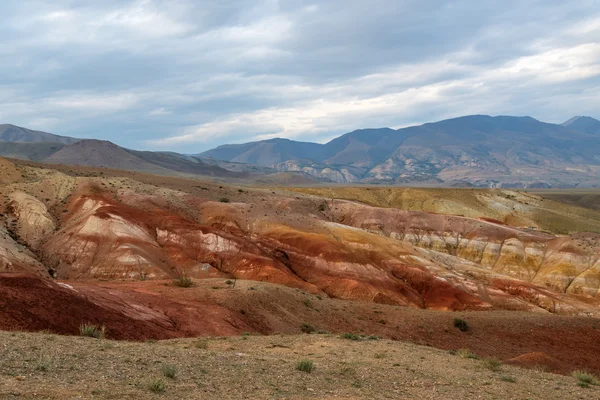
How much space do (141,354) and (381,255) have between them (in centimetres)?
5145

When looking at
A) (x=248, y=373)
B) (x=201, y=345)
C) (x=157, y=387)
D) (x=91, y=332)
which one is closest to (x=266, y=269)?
(x=201, y=345)

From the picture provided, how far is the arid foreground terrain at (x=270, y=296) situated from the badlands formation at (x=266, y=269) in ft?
0.64

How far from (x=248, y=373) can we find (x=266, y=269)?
3769 centimetres

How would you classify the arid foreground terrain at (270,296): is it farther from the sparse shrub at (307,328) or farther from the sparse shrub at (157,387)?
the sparse shrub at (157,387)

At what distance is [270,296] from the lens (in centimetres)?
3638

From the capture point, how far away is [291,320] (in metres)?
Answer: 34.2

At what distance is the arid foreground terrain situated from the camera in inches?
631

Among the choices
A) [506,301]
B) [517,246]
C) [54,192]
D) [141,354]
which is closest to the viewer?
[141,354]

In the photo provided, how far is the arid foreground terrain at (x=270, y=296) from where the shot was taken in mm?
16016

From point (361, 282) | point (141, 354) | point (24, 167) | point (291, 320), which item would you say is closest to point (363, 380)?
point (141, 354)

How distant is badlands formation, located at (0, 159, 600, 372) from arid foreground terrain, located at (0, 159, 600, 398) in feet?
0.64

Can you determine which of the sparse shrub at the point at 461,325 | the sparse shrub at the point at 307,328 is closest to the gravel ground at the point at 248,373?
the sparse shrub at the point at 307,328

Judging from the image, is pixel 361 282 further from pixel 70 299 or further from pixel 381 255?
pixel 70 299

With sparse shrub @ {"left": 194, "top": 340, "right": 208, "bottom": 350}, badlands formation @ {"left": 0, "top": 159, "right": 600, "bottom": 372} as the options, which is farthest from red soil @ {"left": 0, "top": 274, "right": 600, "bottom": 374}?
sparse shrub @ {"left": 194, "top": 340, "right": 208, "bottom": 350}
